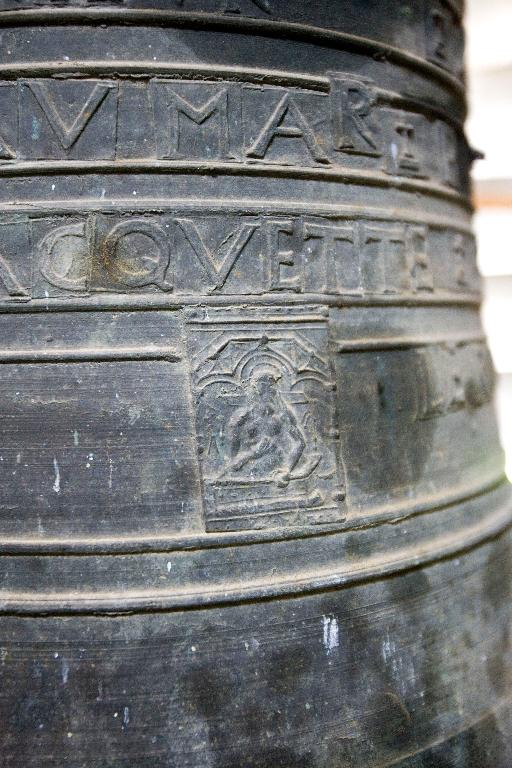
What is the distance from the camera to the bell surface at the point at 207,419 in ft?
4.21

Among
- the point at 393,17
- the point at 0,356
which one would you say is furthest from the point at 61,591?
the point at 393,17

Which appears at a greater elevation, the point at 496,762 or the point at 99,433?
the point at 99,433

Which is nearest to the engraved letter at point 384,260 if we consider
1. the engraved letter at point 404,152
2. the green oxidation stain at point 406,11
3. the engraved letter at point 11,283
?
the engraved letter at point 404,152

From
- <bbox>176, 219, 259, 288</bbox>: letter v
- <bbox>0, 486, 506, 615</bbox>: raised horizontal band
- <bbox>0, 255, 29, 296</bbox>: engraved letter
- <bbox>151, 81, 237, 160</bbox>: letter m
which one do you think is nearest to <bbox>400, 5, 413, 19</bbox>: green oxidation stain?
<bbox>151, 81, 237, 160</bbox>: letter m

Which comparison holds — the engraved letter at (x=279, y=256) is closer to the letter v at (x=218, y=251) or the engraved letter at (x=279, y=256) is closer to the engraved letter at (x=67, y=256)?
the letter v at (x=218, y=251)

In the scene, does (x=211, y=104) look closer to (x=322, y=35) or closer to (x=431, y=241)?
(x=322, y=35)

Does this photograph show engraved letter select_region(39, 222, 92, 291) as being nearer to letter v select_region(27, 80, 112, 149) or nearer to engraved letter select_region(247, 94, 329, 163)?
letter v select_region(27, 80, 112, 149)

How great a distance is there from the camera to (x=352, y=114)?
4.98ft

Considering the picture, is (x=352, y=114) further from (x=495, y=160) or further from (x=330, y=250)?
(x=495, y=160)

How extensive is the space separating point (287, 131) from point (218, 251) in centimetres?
30

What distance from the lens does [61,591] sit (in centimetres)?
129

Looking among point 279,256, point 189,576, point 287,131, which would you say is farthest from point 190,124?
point 189,576

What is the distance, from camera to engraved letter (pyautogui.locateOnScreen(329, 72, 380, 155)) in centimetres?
150

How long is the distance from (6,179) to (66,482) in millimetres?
603
